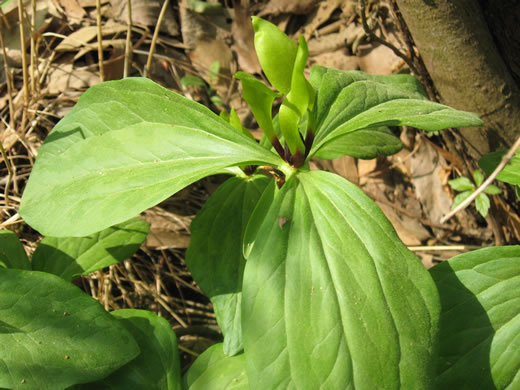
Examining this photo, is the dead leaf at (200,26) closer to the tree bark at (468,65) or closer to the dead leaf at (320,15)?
the dead leaf at (320,15)

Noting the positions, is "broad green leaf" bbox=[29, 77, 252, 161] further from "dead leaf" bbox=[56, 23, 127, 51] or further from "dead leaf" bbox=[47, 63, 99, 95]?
"dead leaf" bbox=[56, 23, 127, 51]

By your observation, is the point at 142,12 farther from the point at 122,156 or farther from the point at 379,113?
the point at 379,113

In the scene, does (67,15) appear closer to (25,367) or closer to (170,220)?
(170,220)

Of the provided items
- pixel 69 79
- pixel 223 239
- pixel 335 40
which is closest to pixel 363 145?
pixel 223 239

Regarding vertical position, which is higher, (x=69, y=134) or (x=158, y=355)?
(x=69, y=134)

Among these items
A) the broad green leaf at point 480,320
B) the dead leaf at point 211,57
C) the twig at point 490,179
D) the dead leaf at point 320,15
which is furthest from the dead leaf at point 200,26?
the twig at point 490,179

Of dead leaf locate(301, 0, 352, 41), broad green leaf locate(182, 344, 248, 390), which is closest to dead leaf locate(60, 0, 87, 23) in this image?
dead leaf locate(301, 0, 352, 41)

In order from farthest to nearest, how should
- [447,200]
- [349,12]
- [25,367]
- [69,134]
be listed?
[349,12] → [447,200] → [69,134] → [25,367]

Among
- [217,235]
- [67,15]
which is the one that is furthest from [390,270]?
[67,15]
